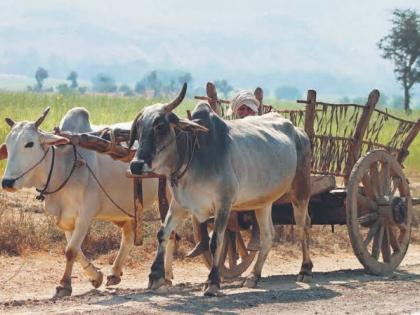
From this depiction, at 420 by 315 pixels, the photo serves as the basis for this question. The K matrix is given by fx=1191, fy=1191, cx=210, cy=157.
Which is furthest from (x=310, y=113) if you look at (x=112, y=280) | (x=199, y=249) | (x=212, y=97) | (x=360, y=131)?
(x=112, y=280)

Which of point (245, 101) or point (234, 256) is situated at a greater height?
point (245, 101)

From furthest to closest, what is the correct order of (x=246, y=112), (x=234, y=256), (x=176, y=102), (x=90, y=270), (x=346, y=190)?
(x=246, y=112) → (x=234, y=256) → (x=346, y=190) → (x=90, y=270) → (x=176, y=102)

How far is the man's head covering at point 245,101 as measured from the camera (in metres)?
11.7

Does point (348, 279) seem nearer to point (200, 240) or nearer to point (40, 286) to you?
point (200, 240)

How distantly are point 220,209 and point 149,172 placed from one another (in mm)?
688

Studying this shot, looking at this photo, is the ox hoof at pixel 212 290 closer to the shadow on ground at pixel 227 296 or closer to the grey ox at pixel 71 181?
the shadow on ground at pixel 227 296

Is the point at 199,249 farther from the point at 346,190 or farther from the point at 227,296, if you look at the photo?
the point at 346,190

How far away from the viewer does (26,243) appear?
41.9 feet

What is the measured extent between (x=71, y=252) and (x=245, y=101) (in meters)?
2.64

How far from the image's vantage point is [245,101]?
11.6m

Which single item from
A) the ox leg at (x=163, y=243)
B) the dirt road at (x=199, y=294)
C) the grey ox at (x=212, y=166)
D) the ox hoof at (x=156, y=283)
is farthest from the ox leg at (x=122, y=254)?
the ox hoof at (x=156, y=283)

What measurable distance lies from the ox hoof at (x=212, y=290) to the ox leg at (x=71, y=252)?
1.23 m

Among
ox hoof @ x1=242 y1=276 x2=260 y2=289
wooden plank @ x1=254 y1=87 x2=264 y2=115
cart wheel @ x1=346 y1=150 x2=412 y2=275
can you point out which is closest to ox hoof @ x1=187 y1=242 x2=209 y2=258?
ox hoof @ x1=242 y1=276 x2=260 y2=289

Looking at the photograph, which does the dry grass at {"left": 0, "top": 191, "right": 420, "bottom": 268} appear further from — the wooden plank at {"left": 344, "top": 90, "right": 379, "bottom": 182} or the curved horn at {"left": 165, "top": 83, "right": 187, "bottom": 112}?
the curved horn at {"left": 165, "top": 83, "right": 187, "bottom": 112}
